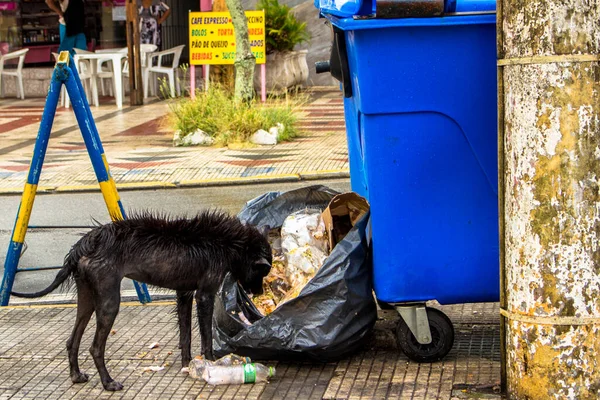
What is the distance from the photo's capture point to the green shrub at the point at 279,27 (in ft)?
57.9

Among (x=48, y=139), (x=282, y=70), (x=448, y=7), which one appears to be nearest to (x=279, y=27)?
(x=282, y=70)

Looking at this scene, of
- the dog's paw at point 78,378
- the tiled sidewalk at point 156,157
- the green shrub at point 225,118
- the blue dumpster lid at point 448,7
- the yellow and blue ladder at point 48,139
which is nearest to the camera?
the blue dumpster lid at point 448,7

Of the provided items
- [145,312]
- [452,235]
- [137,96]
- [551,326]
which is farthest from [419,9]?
[137,96]

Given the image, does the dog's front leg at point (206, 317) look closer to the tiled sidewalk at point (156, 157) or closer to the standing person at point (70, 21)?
the tiled sidewalk at point (156, 157)

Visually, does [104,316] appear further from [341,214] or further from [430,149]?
[430,149]

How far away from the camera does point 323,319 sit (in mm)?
4305

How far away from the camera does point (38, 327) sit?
5277 millimetres

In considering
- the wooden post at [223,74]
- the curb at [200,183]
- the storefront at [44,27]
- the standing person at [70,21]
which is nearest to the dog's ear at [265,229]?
the curb at [200,183]

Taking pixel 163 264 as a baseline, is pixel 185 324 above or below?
below

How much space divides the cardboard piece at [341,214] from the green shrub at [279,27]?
13.0 meters

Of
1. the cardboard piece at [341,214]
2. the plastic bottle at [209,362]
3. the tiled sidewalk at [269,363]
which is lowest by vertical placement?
the tiled sidewalk at [269,363]

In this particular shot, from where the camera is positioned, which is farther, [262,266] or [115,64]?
[115,64]

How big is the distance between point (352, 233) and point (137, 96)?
1354 cm

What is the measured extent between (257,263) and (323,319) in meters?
0.40
